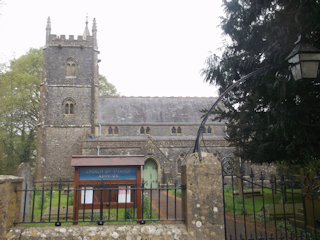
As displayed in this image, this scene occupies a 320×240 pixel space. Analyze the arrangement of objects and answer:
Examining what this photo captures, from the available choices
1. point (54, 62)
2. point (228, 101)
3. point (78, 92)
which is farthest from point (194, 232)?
point (54, 62)

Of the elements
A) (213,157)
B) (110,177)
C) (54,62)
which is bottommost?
(110,177)

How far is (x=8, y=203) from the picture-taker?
181 inches

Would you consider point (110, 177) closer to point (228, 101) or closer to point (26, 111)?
point (228, 101)

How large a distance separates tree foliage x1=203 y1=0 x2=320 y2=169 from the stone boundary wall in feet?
12.6

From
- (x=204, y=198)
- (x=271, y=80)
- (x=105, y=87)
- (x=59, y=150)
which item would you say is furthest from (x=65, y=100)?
(x=204, y=198)

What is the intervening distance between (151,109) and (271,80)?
24262mm

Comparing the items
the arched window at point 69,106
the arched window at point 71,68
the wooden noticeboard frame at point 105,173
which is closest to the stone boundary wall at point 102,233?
the wooden noticeboard frame at point 105,173

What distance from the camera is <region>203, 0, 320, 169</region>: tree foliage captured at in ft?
24.2

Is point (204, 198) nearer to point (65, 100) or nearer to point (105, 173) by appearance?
point (105, 173)

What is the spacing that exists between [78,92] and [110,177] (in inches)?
830

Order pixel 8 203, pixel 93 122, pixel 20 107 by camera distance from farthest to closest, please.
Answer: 1. pixel 20 107
2. pixel 93 122
3. pixel 8 203

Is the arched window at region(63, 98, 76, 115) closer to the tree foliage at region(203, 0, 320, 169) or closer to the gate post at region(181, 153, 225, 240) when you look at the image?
the tree foliage at region(203, 0, 320, 169)

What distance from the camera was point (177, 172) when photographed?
25969 mm

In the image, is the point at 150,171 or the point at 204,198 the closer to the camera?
the point at 204,198
